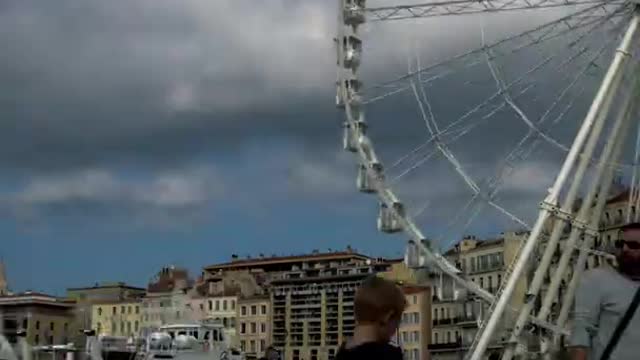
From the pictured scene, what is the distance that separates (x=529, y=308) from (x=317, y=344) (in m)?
120

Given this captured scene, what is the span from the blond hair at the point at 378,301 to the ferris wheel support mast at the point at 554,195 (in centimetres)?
2221

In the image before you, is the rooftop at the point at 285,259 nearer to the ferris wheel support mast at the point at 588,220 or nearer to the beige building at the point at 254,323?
the beige building at the point at 254,323

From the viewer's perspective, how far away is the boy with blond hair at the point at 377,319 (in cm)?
521

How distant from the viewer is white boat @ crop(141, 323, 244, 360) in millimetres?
47656

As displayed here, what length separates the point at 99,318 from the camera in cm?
16625

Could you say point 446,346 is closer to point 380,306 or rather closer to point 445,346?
point 445,346

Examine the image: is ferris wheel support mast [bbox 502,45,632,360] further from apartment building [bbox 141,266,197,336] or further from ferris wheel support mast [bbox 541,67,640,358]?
apartment building [bbox 141,266,197,336]

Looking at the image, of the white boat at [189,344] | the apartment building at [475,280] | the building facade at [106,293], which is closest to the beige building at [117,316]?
the building facade at [106,293]

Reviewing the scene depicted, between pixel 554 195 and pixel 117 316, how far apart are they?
143159 mm

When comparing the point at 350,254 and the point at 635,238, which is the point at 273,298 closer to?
the point at 350,254

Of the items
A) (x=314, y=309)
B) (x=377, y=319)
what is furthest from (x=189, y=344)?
(x=314, y=309)

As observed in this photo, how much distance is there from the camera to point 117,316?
166 meters

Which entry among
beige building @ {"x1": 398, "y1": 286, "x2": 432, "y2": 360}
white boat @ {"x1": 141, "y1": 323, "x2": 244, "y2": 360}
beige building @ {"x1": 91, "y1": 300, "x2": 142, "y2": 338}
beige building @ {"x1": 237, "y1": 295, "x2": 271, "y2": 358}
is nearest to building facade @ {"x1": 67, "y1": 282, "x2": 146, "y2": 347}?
beige building @ {"x1": 91, "y1": 300, "x2": 142, "y2": 338}

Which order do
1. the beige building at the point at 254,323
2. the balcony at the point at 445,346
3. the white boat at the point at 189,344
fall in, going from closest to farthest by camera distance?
the white boat at the point at 189,344
the balcony at the point at 445,346
the beige building at the point at 254,323
